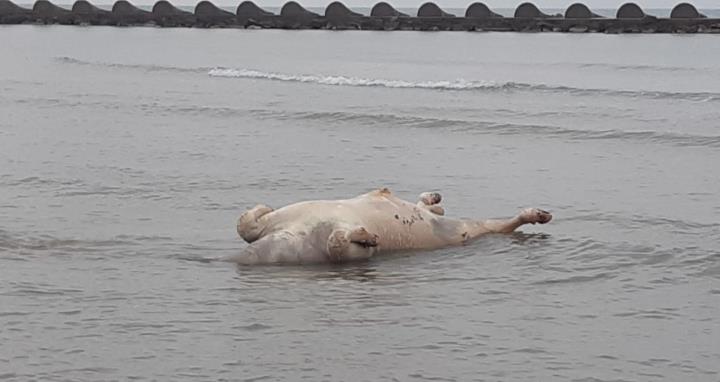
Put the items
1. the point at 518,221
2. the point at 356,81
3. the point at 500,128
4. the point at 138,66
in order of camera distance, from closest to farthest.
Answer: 1. the point at 518,221
2. the point at 500,128
3. the point at 356,81
4. the point at 138,66

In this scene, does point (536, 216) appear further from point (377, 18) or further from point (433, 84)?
point (377, 18)

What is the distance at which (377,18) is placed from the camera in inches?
2768

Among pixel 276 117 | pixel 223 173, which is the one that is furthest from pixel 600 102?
pixel 223 173

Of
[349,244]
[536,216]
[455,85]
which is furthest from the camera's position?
[455,85]

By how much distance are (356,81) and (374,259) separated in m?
22.1

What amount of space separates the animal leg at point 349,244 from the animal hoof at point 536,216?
5.03ft

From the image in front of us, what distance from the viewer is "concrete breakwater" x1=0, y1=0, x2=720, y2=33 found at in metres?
61.7

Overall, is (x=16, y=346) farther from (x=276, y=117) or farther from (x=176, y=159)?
(x=276, y=117)

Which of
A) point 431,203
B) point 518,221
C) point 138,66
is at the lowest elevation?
point 138,66

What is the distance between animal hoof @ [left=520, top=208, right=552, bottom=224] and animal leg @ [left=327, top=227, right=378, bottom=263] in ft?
5.03

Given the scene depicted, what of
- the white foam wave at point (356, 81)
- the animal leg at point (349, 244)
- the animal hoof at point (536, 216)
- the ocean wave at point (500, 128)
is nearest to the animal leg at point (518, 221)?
the animal hoof at point (536, 216)

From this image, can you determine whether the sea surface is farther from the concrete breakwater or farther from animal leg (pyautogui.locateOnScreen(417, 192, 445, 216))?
the concrete breakwater

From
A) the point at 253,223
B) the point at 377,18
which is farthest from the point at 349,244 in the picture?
the point at 377,18

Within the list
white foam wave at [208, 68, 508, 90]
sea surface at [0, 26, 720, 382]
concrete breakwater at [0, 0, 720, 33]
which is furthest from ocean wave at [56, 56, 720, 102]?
concrete breakwater at [0, 0, 720, 33]
